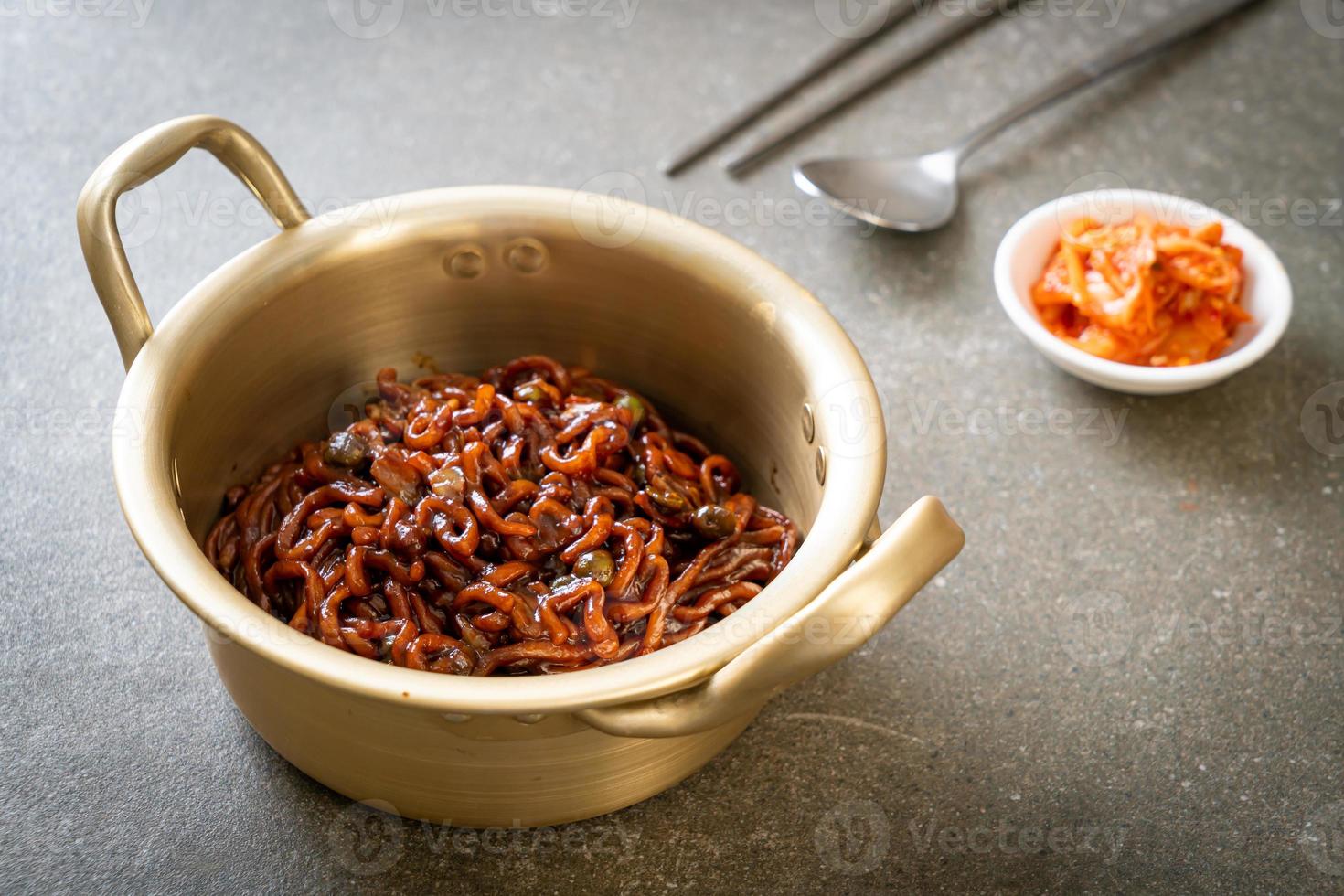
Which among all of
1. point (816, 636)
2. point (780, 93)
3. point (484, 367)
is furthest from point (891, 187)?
point (816, 636)

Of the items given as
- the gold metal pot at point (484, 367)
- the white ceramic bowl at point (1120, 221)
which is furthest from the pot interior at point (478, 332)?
the white ceramic bowl at point (1120, 221)

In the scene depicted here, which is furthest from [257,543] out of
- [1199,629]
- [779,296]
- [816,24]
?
[816,24]

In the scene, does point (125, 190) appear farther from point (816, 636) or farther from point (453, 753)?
point (816, 636)

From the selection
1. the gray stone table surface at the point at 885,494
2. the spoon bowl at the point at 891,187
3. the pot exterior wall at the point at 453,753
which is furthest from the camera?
the spoon bowl at the point at 891,187

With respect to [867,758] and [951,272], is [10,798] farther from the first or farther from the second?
[951,272]

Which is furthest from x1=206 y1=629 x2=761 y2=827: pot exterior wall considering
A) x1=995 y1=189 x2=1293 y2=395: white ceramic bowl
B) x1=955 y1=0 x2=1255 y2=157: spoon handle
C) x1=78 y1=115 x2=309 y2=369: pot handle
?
x1=955 y1=0 x2=1255 y2=157: spoon handle

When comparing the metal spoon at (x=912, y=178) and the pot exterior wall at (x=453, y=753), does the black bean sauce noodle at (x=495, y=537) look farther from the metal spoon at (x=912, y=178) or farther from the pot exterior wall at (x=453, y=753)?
the metal spoon at (x=912, y=178)
